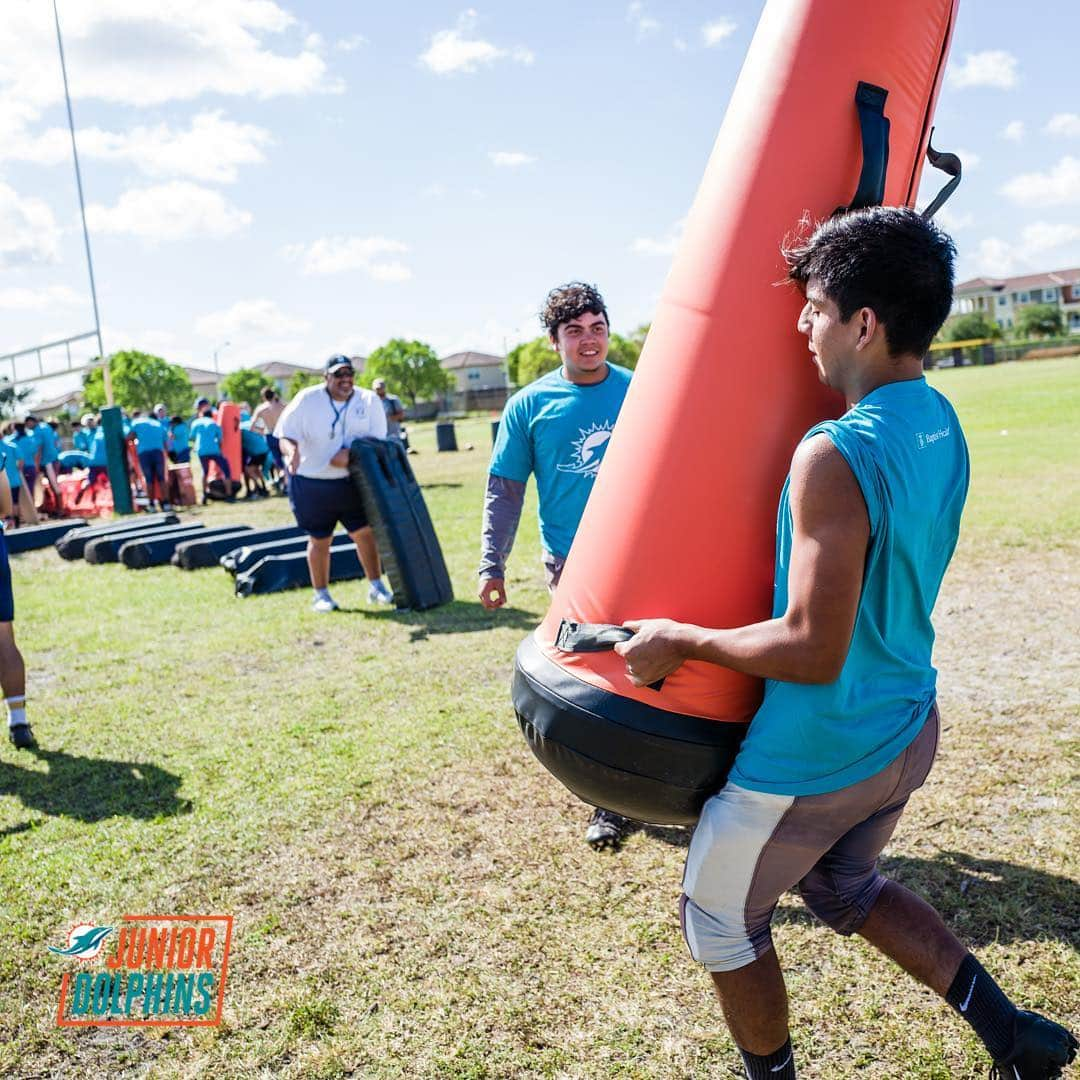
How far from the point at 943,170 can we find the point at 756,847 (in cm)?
172

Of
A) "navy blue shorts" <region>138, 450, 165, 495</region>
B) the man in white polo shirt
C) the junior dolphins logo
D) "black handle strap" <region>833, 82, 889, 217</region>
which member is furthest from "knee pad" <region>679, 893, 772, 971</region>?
"navy blue shorts" <region>138, 450, 165, 495</region>

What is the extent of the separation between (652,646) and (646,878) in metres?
1.96

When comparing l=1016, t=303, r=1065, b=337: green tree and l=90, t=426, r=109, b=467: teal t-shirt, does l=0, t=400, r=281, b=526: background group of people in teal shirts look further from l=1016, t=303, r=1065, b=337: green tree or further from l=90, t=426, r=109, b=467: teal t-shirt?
l=1016, t=303, r=1065, b=337: green tree

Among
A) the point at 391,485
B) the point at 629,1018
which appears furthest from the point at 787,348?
the point at 391,485

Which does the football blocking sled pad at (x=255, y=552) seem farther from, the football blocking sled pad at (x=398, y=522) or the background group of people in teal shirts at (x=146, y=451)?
the background group of people in teal shirts at (x=146, y=451)

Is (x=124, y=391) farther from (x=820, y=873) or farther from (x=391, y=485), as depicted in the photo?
(x=820, y=873)

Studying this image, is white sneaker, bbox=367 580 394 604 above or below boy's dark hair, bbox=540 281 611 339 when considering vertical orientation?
below

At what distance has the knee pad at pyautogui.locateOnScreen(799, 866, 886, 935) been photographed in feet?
7.71

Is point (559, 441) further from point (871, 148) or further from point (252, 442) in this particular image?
point (252, 442)

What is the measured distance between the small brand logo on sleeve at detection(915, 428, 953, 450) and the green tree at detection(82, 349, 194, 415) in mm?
94808

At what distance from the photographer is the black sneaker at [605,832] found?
3.99m

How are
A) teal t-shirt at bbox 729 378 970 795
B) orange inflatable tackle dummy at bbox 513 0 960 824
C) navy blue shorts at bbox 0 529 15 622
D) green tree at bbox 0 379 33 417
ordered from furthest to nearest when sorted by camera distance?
green tree at bbox 0 379 33 417 < navy blue shorts at bbox 0 529 15 622 < orange inflatable tackle dummy at bbox 513 0 960 824 < teal t-shirt at bbox 729 378 970 795

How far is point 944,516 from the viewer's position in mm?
2039

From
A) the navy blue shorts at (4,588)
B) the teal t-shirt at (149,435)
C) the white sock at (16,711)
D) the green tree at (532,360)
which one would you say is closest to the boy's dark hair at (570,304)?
the navy blue shorts at (4,588)
